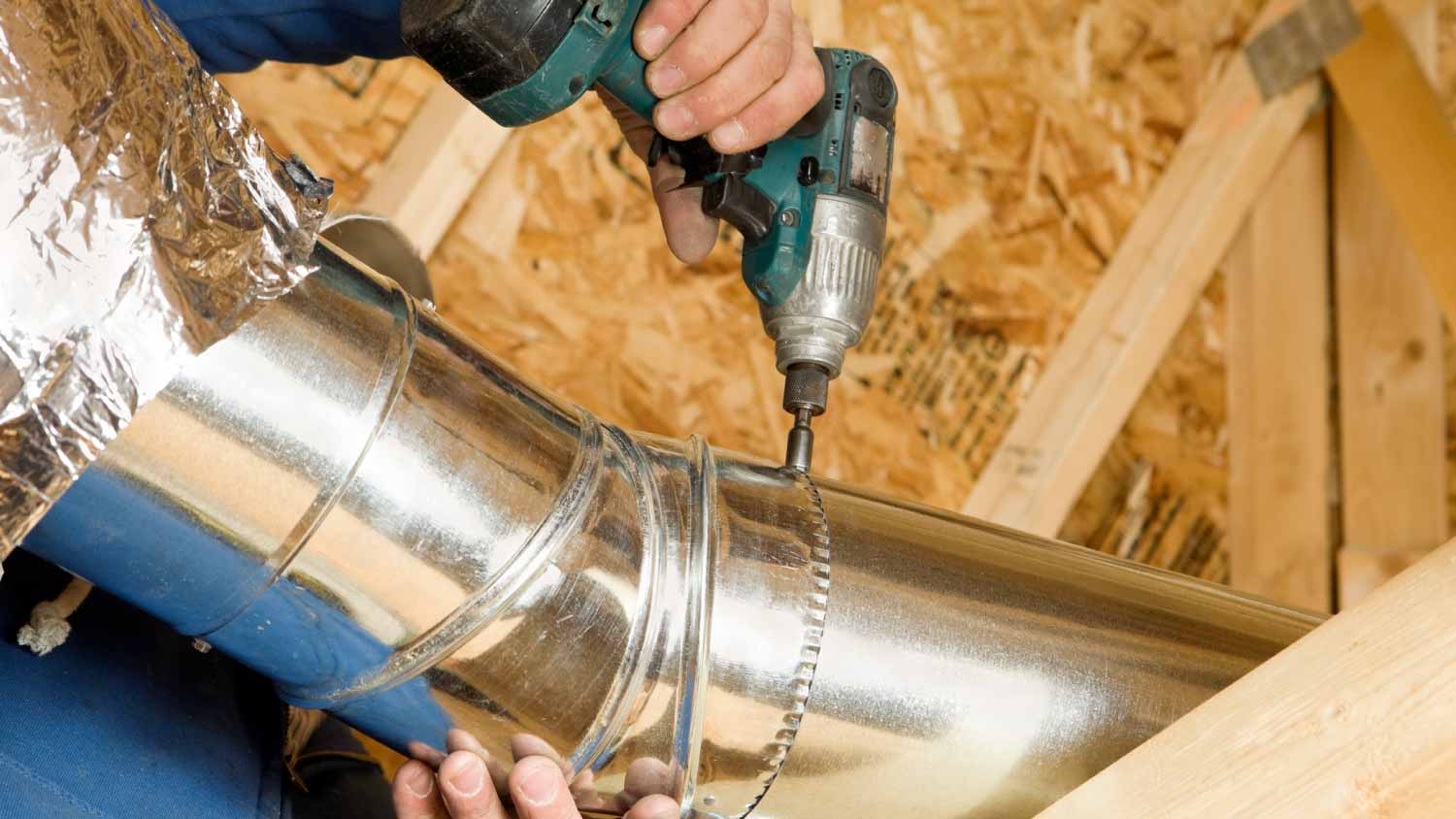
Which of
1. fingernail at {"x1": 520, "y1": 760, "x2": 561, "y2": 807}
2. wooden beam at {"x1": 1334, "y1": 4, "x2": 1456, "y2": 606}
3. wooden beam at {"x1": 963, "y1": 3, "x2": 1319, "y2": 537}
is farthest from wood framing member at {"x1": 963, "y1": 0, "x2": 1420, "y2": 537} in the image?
fingernail at {"x1": 520, "y1": 760, "x2": 561, "y2": 807}

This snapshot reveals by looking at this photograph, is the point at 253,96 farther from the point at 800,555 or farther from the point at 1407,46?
the point at 1407,46

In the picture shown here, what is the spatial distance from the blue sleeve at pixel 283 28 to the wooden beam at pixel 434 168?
17.7 inches

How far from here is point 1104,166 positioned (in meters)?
2.02

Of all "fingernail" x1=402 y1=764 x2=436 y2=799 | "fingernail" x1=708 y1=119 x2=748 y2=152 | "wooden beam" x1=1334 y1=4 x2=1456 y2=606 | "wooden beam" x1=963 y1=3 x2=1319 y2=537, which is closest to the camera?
"fingernail" x1=402 y1=764 x2=436 y2=799

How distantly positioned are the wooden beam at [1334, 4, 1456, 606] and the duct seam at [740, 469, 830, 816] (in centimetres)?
162

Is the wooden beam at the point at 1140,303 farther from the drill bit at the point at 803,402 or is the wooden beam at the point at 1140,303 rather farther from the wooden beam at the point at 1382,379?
the drill bit at the point at 803,402

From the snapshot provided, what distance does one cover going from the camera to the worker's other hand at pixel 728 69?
0.82m

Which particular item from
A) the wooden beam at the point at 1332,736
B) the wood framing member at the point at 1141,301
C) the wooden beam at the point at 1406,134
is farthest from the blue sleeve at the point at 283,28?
the wooden beam at the point at 1406,134

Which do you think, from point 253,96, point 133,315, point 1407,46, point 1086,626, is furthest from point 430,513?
point 1407,46

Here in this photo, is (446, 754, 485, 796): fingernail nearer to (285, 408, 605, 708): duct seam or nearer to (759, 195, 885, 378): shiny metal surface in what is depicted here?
(285, 408, 605, 708): duct seam

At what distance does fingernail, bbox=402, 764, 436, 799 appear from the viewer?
75 cm

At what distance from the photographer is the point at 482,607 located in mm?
688

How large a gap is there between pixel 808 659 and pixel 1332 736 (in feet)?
0.90

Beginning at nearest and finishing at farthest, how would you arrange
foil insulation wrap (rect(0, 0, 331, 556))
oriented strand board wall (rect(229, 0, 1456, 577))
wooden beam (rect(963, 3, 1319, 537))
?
foil insulation wrap (rect(0, 0, 331, 556)) → oriented strand board wall (rect(229, 0, 1456, 577)) → wooden beam (rect(963, 3, 1319, 537))
